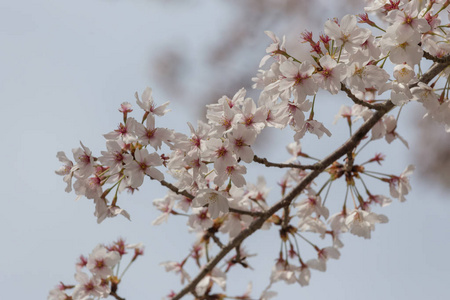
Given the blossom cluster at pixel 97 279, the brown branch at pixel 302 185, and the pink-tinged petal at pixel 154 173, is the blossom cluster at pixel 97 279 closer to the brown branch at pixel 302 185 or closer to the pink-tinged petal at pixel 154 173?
the brown branch at pixel 302 185

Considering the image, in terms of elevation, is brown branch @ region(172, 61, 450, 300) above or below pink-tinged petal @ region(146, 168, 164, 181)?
above

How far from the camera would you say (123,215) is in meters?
2.13

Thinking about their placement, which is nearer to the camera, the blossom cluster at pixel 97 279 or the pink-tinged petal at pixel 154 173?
the pink-tinged petal at pixel 154 173

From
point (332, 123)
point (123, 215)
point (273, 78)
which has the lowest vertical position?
point (123, 215)

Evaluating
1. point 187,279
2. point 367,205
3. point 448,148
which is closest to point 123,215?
point 187,279

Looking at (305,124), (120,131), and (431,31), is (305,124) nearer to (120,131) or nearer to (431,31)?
(431,31)

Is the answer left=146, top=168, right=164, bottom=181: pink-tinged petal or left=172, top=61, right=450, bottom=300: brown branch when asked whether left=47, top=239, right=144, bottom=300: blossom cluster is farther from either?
left=146, top=168, right=164, bottom=181: pink-tinged petal

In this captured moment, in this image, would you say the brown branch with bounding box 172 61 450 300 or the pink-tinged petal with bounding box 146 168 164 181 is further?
the brown branch with bounding box 172 61 450 300

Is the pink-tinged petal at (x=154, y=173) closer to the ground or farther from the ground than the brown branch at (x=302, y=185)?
closer to the ground

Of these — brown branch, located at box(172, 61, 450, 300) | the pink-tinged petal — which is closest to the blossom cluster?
brown branch, located at box(172, 61, 450, 300)

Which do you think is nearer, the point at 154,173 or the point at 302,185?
the point at 154,173

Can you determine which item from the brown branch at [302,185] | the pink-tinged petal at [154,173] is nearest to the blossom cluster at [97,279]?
the brown branch at [302,185]

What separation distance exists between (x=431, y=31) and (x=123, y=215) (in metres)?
1.46

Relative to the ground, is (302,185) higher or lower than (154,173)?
higher
